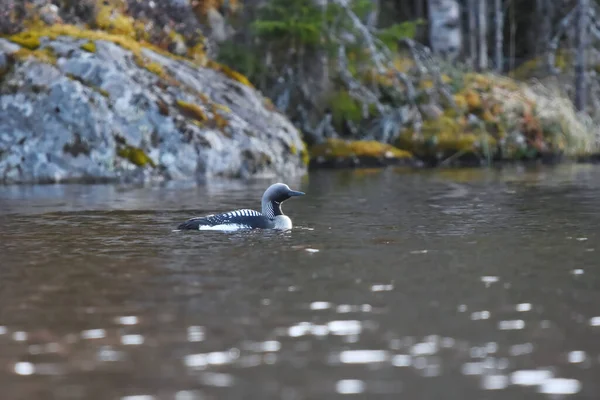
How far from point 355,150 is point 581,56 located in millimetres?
9038

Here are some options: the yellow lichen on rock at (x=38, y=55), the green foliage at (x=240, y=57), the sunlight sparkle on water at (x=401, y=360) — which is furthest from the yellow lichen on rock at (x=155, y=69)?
the sunlight sparkle on water at (x=401, y=360)

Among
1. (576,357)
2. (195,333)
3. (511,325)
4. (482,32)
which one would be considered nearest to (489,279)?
(511,325)

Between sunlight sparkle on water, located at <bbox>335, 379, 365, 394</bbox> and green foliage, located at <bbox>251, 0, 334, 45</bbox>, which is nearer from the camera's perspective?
sunlight sparkle on water, located at <bbox>335, 379, 365, 394</bbox>

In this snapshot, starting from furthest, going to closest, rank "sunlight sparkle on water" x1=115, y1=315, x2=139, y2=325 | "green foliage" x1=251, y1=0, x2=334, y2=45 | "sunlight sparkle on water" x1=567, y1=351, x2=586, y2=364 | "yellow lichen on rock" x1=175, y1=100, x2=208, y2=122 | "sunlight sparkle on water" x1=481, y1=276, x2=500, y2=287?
"green foliage" x1=251, y1=0, x2=334, y2=45 → "yellow lichen on rock" x1=175, y1=100, x2=208, y2=122 → "sunlight sparkle on water" x1=481, y1=276, x2=500, y2=287 → "sunlight sparkle on water" x1=115, y1=315, x2=139, y2=325 → "sunlight sparkle on water" x1=567, y1=351, x2=586, y2=364

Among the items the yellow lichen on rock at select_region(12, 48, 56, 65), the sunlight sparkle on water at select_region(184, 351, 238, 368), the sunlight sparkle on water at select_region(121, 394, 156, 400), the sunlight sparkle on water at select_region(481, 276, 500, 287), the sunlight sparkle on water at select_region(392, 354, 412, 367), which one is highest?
the yellow lichen on rock at select_region(12, 48, 56, 65)

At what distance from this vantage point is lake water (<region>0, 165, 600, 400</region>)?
578cm

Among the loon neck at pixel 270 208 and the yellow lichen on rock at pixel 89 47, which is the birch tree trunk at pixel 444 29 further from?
the loon neck at pixel 270 208

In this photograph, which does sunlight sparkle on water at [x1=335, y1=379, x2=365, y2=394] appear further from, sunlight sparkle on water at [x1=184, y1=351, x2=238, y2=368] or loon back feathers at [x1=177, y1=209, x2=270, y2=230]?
loon back feathers at [x1=177, y1=209, x2=270, y2=230]

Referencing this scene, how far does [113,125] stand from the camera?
2384cm

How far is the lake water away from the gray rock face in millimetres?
8520

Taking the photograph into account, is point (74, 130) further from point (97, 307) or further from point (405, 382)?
point (405, 382)

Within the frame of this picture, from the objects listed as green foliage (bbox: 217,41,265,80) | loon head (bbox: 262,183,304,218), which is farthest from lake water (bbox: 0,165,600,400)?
green foliage (bbox: 217,41,265,80)

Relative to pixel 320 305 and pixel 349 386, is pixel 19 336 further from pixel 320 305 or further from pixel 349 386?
pixel 349 386

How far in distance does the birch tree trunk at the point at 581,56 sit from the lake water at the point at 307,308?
68.2 feet
